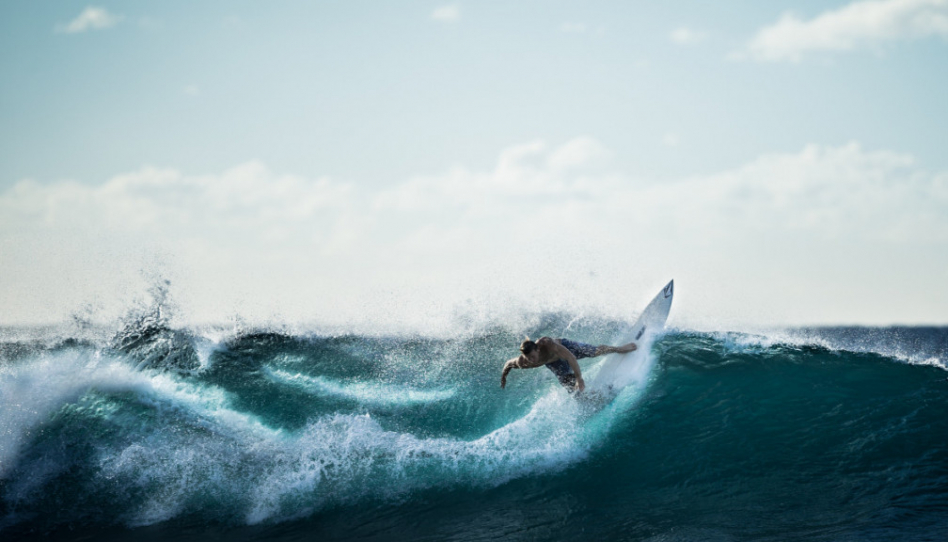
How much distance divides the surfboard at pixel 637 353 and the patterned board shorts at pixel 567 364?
525 millimetres

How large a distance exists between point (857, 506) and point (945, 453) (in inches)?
79.1

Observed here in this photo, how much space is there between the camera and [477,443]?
6715 mm

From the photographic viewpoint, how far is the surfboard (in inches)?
306

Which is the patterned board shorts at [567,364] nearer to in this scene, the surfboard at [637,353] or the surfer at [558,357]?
the surfer at [558,357]

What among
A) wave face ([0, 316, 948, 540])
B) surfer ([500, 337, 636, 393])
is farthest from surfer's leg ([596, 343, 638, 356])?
wave face ([0, 316, 948, 540])

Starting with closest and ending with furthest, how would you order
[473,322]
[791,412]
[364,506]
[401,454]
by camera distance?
[364,506]
[401,454]
[791,412]
[473,322]

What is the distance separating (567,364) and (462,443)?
1598mm

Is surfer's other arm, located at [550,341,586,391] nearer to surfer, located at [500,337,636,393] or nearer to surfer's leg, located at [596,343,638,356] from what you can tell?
surfer, located at [500,337,636,393]

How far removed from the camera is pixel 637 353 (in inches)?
328

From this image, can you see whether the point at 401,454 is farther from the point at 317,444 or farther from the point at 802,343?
the point at 802,343

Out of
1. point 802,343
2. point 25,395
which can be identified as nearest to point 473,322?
point 802,343

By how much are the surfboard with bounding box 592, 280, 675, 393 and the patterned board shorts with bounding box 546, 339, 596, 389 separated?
1.72 feet

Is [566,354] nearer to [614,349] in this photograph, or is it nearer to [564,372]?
[564,372]

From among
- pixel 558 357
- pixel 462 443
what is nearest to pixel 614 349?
pixel 558 357
